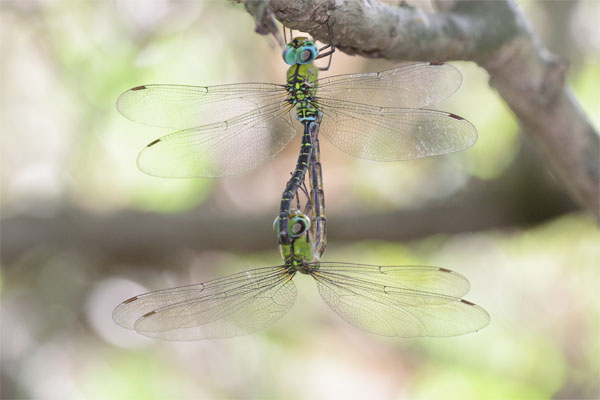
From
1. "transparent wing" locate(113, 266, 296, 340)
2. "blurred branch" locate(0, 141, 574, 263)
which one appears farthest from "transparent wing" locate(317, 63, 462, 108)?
"blurred branch" locate(0, 141, 574, 263)

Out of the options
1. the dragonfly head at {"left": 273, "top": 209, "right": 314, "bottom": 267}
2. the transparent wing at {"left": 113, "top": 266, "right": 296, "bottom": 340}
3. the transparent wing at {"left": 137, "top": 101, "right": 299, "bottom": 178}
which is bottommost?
the transparent wing at {"left": 113, "top": 266, "right": 296, "bottom": 340}

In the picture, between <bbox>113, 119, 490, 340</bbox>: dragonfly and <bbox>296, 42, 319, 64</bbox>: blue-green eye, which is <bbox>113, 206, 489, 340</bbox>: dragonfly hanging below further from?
<bbox>296, 42, 319, 64</bbox>: blue-green eye

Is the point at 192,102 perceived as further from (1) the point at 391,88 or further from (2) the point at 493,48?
(2) the point at 493,48

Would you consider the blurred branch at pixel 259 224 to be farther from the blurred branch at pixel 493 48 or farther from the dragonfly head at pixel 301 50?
the dragonfly head at pixel 301 50

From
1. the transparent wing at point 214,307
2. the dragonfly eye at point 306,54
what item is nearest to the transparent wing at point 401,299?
the transparent wing at point 214,307

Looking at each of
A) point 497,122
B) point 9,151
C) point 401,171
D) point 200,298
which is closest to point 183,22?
point 9,151

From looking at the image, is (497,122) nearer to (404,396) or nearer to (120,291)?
(404,396)
